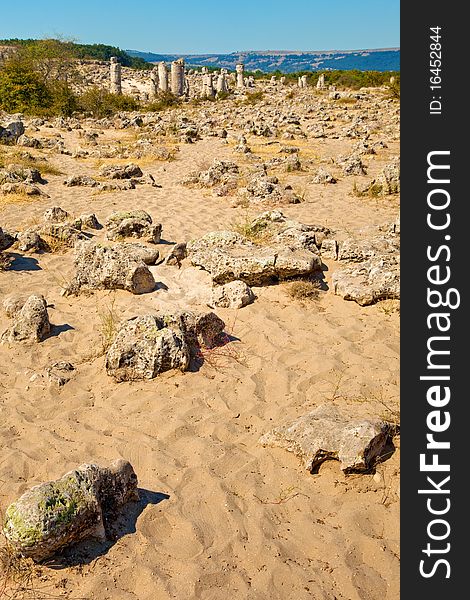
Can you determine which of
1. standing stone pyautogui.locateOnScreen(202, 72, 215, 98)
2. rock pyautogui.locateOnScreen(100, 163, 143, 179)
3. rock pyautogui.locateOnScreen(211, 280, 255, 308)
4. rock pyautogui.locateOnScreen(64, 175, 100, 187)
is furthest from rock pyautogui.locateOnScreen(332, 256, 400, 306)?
standing stone pyautogui.locateOnScreen(202, 72, 215, 98)

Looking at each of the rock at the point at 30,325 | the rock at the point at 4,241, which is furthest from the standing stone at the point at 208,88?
the rock at the point at 30,325

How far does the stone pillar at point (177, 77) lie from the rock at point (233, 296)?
40372mm

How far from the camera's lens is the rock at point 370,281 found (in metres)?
5.75

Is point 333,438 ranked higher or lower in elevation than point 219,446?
higher

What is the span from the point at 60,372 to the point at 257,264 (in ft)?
8.66

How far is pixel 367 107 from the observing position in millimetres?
29438

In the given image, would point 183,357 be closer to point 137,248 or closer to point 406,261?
point 406,261

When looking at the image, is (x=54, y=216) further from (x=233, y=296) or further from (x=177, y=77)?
(x=177, y=77)

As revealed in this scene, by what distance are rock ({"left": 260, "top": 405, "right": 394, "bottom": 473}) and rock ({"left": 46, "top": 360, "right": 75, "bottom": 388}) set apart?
1.93m

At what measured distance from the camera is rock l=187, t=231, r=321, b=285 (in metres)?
6.08

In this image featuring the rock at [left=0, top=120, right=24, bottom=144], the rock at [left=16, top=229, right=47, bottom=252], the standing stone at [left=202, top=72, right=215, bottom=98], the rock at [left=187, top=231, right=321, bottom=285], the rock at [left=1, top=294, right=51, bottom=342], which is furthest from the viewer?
the standing stone at [left=202, top=72, right=215, bottom=98]

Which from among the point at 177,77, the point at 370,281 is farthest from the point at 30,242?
the point at 177,77

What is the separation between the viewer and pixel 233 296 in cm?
582

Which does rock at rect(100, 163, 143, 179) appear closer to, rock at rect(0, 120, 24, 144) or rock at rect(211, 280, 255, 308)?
rock at rect(0, 120, 24, 144)
